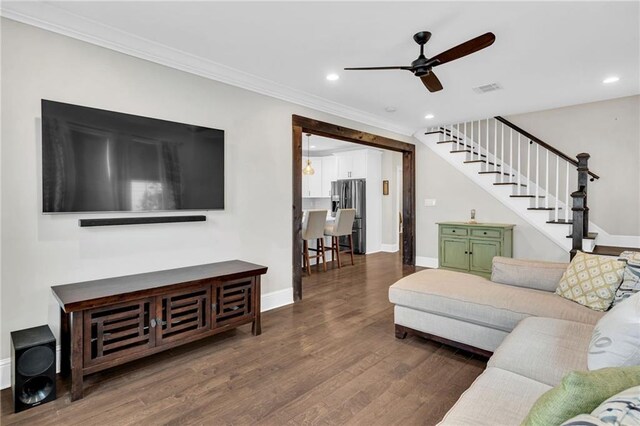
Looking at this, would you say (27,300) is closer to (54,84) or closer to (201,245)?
(201,245)

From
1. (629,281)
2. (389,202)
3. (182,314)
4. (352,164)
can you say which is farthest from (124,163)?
(389,202)

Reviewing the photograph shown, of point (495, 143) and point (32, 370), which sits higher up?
point (495, 143)

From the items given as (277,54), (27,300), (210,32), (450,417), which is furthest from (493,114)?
(27,300)

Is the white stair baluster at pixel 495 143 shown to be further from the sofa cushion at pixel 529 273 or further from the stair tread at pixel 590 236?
the sofa cushion at pixel 529 273

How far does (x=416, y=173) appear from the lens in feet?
20.5

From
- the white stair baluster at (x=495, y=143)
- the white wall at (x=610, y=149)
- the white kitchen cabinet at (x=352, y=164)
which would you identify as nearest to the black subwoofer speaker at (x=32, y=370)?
the white stair baluster at (x=495, y=143)

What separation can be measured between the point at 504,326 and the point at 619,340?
3.98 ft

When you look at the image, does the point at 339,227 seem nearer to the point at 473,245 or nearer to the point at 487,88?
the point at 473,245

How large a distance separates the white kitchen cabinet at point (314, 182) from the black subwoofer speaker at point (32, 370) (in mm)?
6585

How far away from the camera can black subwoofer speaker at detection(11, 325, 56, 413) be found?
1963mm

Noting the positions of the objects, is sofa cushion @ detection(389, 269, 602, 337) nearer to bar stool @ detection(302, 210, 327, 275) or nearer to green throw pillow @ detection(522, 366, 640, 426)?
green throw pillow @ detection(522, 366, 640, 426)

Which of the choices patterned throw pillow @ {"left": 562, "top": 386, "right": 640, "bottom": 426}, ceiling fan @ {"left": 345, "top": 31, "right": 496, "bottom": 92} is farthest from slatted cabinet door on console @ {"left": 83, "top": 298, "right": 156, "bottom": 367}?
ceiling fan @ {"left": 345, "top": 31, "right": 496, "bottom": 92}

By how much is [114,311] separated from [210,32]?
2.19 m

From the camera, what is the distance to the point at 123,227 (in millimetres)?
2713
